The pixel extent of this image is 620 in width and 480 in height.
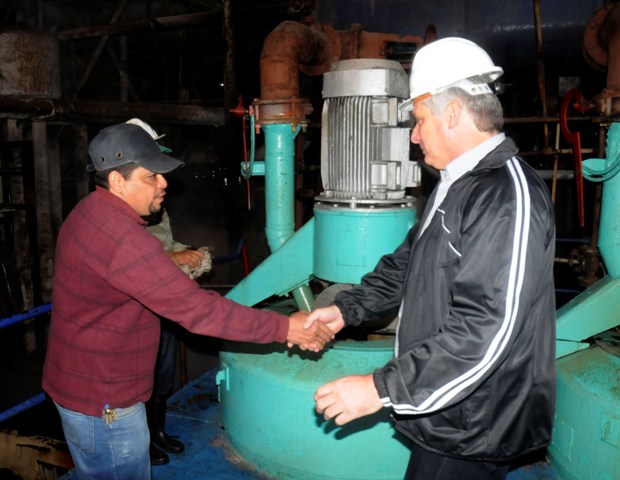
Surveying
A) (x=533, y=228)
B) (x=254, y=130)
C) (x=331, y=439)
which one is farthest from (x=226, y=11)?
(x=533, y=228)

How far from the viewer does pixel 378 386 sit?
150 centimetres

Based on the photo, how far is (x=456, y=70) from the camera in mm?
1618

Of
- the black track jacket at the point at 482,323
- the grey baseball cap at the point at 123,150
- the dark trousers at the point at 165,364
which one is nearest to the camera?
the black track jacket at the point at 482,323

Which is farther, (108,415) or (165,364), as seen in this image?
(165,364)

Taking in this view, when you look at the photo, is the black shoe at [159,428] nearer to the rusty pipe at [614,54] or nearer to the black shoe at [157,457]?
the black shoe at [157,457]

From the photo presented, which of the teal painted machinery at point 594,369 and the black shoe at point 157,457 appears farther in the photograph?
the black shoe at point 157,457

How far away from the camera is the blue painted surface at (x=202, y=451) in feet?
9.35

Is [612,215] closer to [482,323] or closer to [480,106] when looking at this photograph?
[480,106]

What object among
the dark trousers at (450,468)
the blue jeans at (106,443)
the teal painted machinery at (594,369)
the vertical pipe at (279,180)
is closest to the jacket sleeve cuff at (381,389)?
the dark trousers at (450,468)

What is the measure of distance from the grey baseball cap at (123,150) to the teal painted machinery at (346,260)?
983mm

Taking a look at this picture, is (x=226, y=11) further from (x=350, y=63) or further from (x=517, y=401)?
(x=517, y=401)

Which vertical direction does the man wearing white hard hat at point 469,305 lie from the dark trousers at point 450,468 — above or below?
above

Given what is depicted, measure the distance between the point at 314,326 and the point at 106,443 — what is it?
3.04ft

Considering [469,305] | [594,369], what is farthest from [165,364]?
[594,369]
